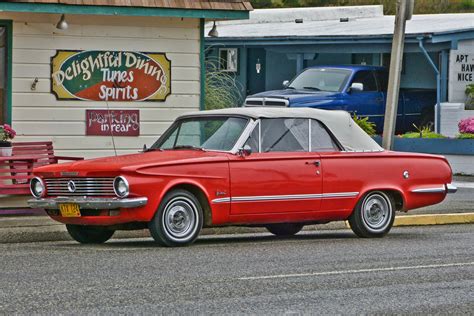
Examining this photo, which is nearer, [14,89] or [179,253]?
[179,253]

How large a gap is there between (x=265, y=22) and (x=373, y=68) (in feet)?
32.4

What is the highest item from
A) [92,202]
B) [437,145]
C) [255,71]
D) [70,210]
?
[255,71]

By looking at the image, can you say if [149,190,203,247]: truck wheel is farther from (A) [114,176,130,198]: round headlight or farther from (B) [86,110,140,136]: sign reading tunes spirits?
(B) [86,110,140,136]: sign reading tunes spirits

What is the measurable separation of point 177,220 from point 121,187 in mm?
756

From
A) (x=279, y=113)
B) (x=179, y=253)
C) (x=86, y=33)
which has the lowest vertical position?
(x=179, y=253)

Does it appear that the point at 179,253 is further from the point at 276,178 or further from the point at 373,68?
the point at 373,68

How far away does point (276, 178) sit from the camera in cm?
1389

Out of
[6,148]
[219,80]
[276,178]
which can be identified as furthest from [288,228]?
[219,80]

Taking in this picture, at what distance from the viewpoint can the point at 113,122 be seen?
18828mm

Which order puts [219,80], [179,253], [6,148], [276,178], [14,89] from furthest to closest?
[219,80] → [14,89] → [6,148] → [276,178] → [179,253]

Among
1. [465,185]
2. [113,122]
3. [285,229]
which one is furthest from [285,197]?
[465,185]

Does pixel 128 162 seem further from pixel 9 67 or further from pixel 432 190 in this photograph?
pixel 9 67

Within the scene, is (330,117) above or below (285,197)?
above

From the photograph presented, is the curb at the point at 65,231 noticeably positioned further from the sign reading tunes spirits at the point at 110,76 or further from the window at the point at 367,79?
the window at the point at 367,79
